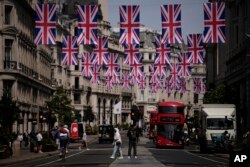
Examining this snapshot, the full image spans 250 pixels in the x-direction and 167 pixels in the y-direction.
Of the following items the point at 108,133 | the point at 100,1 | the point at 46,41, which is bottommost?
the point at 108,133

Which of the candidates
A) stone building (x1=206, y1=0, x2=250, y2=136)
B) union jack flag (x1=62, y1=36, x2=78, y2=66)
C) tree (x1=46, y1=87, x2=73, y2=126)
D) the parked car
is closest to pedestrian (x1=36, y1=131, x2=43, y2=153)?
union jack flag (x1=62, y1=36, x2=78, y2=66)

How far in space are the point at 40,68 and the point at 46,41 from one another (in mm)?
54833

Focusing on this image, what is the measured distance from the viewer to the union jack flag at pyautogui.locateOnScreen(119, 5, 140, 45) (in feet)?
156

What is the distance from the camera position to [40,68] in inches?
4087

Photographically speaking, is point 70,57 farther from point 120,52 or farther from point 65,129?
point 120,52

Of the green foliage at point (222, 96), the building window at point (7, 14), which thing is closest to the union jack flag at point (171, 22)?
the building window at point (7, 14)

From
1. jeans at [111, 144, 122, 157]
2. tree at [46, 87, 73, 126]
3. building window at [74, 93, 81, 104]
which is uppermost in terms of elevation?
building window at [74, 93, 81, 104]

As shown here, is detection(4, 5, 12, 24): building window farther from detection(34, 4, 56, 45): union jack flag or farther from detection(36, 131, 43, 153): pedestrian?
detection(34, 4, 56, 45): union jack flag

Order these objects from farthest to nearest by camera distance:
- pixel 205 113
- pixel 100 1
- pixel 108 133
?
pixel 100 1 < pixel 108 133 < pixel 205 113

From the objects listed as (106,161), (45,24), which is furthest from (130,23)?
(106,161)

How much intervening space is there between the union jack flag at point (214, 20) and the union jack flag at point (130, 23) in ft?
14.2

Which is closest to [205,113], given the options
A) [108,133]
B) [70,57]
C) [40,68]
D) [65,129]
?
[70,57]

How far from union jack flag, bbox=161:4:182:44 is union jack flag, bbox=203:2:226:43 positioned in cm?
174

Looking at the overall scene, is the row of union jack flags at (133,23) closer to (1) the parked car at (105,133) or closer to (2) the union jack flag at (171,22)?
(2) the union jack flag at (171,22)
